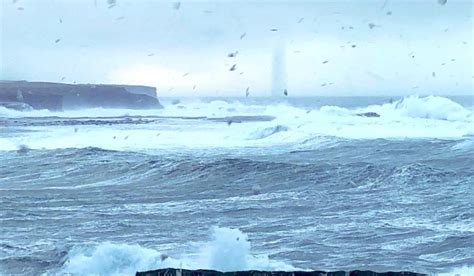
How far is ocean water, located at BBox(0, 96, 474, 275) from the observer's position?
255 inches

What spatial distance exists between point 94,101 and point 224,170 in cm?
955

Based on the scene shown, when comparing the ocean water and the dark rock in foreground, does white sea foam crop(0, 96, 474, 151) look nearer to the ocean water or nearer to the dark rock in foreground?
the ocean water

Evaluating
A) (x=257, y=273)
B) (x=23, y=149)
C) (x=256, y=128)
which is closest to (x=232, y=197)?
(x=257, y=273)

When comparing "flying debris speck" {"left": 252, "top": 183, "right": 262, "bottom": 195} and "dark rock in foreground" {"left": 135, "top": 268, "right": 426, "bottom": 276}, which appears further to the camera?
"flying debris speck" {"left": 252, "top": 183, "right": 262, "bottom": 195}

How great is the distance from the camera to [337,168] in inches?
510

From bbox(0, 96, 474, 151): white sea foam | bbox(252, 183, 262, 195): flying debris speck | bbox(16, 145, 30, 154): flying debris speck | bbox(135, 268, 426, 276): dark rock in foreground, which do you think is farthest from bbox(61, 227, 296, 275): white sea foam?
bbox(0, 96, 474, 151): white sea foam

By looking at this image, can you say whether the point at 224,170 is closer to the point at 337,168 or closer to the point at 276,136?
the point at 337,168

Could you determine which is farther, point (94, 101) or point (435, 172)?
point (94, 101)

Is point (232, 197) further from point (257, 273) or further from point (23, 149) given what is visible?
point (23, 149)

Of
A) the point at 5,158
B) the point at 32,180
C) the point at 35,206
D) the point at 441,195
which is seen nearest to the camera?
the point at 35,206

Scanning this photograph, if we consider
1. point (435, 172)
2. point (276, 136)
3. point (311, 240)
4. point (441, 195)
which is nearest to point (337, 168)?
point (435, 172)

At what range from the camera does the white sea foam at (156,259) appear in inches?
216

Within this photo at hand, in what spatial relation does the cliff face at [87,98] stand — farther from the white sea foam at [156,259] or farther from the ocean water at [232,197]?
the white sea foam at [156,259]

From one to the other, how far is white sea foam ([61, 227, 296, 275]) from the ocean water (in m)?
0.02
